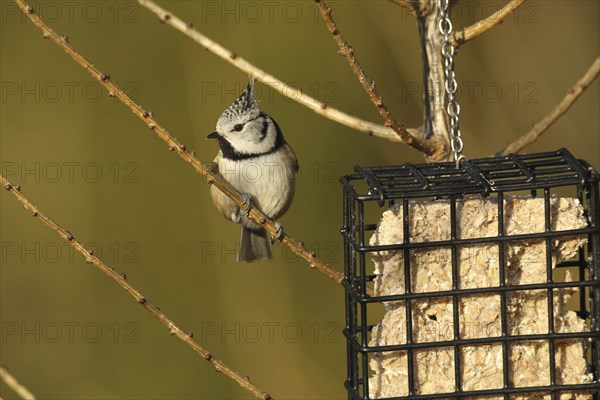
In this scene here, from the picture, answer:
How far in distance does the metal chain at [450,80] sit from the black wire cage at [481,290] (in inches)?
6.7

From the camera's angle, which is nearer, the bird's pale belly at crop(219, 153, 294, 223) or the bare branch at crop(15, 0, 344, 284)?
the bare branch at crop(15, 0, 344, 284)

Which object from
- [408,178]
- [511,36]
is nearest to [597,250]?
[408,178]

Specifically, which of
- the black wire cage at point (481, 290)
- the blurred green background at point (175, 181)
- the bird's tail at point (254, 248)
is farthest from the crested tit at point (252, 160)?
the black wire cage at point (481, 290)

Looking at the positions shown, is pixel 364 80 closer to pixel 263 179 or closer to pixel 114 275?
pixel 114 275

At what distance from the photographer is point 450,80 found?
3.23 m

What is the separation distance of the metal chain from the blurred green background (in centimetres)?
270

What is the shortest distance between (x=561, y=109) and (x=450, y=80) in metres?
0.55

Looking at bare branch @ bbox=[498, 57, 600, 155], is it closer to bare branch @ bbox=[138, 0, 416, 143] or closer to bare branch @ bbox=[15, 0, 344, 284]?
bare branch @ bbox=[138, 0, 416, 143]

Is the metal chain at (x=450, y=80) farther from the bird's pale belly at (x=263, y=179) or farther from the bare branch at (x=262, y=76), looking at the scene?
the bird's pale belly at (x=263, y=179)

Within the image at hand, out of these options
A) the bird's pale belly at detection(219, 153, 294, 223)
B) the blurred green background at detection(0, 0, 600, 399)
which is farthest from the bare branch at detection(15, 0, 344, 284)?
the blurred green background at detection(0, 0, 600, 399)

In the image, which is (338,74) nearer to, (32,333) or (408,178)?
(32,333)

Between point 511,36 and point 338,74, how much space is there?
115 cm

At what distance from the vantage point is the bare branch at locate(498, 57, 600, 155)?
3529 millimetres

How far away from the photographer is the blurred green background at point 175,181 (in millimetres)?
6094
